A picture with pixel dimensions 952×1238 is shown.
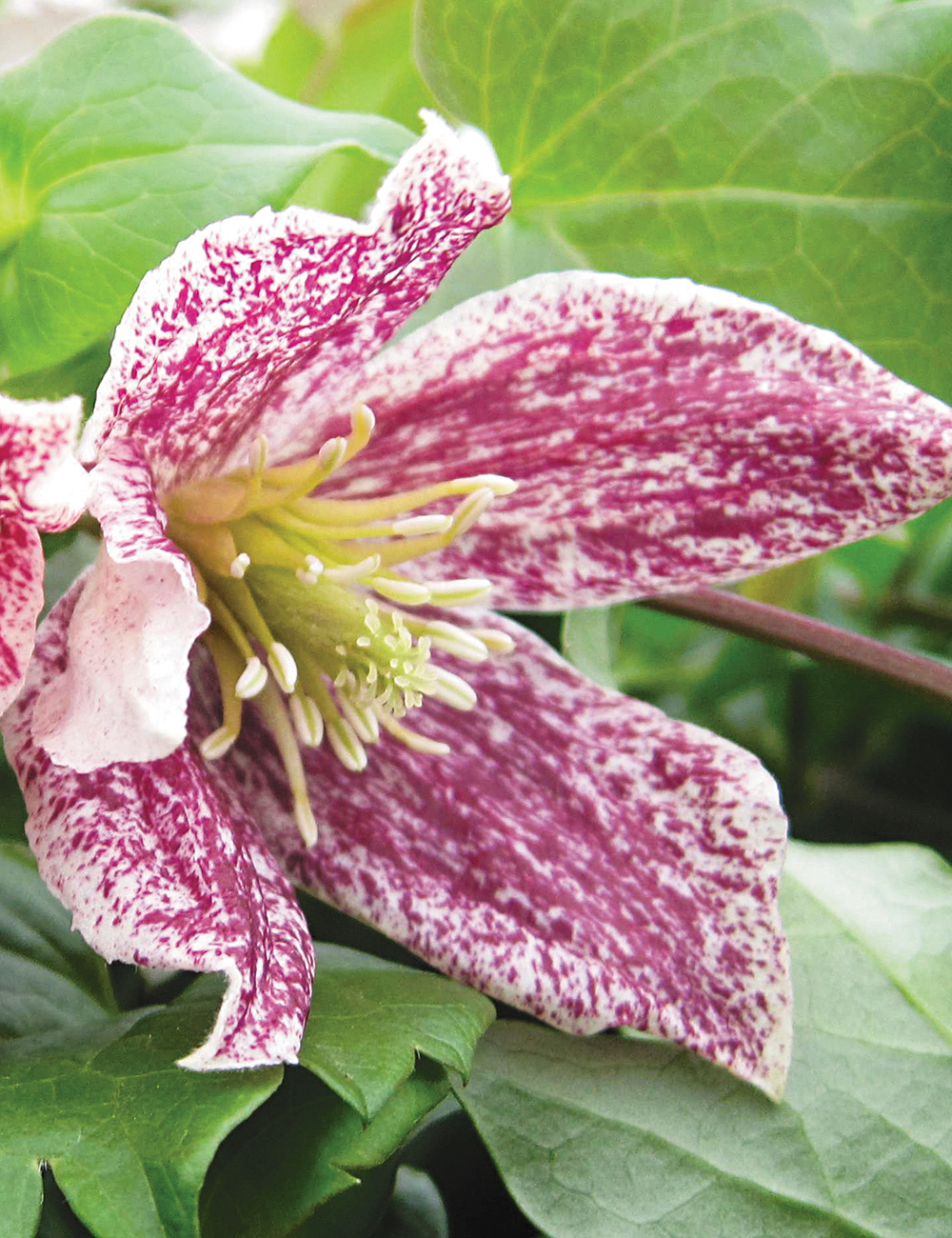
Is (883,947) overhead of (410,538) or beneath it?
beneath

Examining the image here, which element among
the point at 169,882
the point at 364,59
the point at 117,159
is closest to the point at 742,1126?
the point at 169,882

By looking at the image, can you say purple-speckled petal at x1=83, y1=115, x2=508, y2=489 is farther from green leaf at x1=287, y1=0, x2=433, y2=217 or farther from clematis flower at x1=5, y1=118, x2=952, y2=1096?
green leaf at x1=287, y1=0, x2=433, y2=217

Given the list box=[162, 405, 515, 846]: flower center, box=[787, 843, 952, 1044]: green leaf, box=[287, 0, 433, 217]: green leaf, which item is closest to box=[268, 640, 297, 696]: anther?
box=[162, 405, 515, 846]: flower center

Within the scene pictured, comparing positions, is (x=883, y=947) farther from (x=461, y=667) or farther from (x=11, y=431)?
(x=11, y=431)

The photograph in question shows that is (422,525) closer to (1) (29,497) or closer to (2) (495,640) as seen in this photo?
(2) (495,640)

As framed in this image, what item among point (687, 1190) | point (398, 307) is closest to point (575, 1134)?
point (687, 1190)

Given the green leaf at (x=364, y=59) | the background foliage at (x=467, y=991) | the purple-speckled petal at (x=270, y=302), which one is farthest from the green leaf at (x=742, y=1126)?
the green leaf at (x=364, y=59)

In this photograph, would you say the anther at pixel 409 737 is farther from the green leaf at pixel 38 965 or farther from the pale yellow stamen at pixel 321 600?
the green leaf at pixel 38 965
